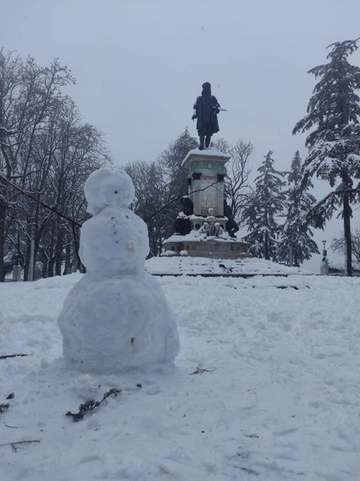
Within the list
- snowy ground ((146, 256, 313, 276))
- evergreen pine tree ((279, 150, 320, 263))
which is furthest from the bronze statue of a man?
evergreen pine tree ((279, 150, 320, 263))

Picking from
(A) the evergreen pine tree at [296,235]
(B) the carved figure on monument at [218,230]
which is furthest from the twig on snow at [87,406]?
(A) the evergreen pine tree at [296,235]

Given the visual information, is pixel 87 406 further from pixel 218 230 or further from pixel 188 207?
pixel 188 207

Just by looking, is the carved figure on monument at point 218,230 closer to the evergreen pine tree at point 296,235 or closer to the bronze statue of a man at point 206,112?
the bronze statue of a man at point 206,112

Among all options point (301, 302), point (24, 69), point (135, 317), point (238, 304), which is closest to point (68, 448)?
point (135, 317)

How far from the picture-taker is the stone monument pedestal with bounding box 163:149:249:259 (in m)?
15.2

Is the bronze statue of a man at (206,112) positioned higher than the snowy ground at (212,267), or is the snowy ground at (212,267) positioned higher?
the bronze statue of a man at (206,112)

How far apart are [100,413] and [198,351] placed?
1953 mm

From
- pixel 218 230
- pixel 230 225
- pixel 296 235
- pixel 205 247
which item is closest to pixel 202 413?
pixel 205 247

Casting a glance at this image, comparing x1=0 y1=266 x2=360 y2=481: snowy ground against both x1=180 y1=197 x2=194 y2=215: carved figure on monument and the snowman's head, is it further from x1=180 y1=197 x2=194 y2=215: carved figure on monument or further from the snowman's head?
x1=180 y1=197 x2=194 y2=215: carved figure on monument

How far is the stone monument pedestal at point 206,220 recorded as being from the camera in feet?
49.7

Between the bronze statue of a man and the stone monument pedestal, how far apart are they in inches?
49.2

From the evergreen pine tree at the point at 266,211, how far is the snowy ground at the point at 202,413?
2758 centimetres

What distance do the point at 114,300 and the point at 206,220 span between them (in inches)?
508

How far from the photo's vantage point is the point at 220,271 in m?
12.8
